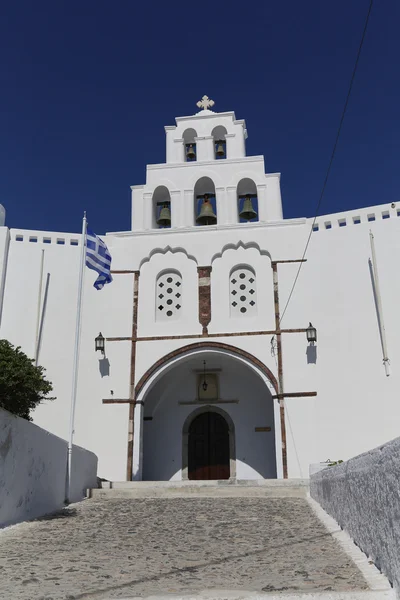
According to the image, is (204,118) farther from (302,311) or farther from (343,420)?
(343,420)

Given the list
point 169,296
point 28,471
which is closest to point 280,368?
point 169,296

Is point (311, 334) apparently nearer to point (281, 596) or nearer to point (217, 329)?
point (217, 329)

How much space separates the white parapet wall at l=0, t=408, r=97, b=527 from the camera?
20.3 feet

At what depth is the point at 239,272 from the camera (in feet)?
45.6

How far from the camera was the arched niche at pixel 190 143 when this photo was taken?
52.1ft

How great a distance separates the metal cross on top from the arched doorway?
8.57 m

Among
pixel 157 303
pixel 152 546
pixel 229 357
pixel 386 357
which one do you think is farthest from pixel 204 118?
pixel 152 546

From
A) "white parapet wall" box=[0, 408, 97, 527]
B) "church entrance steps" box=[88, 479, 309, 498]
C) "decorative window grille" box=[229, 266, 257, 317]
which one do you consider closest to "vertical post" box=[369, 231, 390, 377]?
"decorative window grille" box=[229, 266, 257, 317]

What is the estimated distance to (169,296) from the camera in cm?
1394

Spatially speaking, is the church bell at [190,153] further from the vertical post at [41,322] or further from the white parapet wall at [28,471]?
the white parapet wall at [28,471]

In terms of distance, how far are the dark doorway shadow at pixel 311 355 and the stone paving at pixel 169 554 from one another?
5.25 m

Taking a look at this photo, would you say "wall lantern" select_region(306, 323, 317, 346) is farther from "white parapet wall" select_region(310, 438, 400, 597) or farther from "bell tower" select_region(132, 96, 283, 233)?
"white parapet wall" select_region(310, 438, 400, 597)

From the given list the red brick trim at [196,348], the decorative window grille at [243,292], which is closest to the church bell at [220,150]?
the decorative window grille at [243,292]

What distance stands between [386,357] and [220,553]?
27.0 feet
